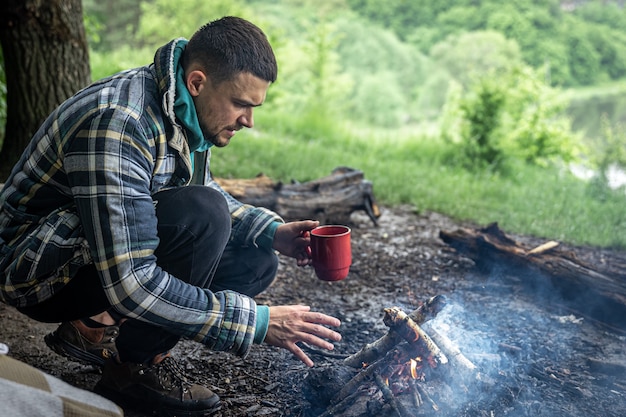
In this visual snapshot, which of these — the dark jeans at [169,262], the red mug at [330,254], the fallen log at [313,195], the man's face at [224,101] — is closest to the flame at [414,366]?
the red mug at [330,254]

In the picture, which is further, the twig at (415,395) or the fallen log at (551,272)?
the fallen log at (551,272)

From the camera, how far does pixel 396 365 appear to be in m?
2.54

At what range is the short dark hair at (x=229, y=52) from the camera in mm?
2215

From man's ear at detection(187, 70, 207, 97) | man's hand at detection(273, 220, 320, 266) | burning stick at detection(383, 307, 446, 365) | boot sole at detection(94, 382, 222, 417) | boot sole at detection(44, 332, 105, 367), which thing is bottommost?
boot sole at detection(94, 382, 222, 417)

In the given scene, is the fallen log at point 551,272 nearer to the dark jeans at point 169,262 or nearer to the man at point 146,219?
the man at point 146,219

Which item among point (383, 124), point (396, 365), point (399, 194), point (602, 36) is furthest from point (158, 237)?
point (602, 36)

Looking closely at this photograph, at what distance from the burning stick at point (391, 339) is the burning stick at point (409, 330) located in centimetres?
5

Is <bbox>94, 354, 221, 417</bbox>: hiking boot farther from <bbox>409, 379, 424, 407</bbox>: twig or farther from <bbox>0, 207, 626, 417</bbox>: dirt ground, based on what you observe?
<bbox>409, 379, 424, 407</bbox>: twig

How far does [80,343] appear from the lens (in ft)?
8.77

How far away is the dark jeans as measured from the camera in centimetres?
228

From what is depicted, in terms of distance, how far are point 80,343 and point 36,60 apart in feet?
9.05

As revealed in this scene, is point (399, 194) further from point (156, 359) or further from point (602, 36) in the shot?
point (602, 36)

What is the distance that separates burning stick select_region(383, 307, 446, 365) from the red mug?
35 centimetres

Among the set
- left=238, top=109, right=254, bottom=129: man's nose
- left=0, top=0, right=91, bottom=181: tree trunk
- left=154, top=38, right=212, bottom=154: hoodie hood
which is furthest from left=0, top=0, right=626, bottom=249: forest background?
left=154, top=38, right=212, bottom=154: hoodie hood
